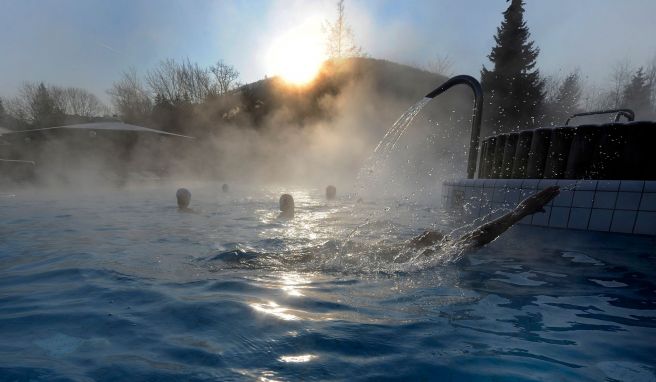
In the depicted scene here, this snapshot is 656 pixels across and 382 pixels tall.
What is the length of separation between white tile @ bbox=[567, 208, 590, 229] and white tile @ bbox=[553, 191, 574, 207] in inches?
3.3

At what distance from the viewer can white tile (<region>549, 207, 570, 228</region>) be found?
3.45 m

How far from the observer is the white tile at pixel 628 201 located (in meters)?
3.05

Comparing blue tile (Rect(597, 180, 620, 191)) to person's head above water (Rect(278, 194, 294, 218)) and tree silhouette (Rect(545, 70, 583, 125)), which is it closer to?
person's head above water (Rect(278, 194, 294, 218))

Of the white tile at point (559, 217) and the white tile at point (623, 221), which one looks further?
the white tile at point (559, 217)

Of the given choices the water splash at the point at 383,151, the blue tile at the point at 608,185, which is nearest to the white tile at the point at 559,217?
the blue tile at the point at 608,185

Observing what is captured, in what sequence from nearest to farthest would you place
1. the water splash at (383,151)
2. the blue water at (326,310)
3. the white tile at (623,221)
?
the blue water at (326,310), the white tile at (623,221), the water splash at (383,151)

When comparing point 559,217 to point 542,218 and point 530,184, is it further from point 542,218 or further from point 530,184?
point 530,184

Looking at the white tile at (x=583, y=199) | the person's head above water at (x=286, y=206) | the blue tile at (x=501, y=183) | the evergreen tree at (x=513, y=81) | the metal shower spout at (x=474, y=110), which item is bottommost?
the person's head above water at (x=286, y=206)

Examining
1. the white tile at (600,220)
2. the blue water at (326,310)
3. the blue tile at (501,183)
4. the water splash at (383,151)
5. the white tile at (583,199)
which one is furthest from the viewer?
the water splash at (383,151)

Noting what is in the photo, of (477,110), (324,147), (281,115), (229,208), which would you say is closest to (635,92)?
(324,147)

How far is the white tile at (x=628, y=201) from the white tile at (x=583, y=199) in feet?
0.66

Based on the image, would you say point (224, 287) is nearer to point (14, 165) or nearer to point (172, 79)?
point (14, 165)

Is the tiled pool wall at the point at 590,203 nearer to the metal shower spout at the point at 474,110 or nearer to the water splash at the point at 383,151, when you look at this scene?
the metal shower spout at the point at 474,110

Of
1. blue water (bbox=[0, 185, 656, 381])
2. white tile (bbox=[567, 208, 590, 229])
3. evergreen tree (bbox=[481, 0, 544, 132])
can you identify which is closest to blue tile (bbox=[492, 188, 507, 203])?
blue water (bbox=[0, 185, 656, 381])
